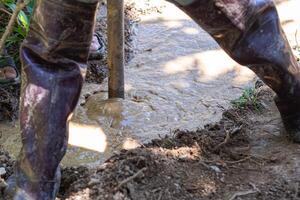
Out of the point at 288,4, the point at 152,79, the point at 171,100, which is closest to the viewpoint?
the point at 171,100

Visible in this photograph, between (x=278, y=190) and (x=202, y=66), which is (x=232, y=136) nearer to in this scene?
(x=278, y=190)

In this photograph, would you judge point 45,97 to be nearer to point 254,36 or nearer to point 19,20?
point 254,36

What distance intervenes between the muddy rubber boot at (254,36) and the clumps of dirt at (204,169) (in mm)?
228

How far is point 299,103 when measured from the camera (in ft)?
6.93

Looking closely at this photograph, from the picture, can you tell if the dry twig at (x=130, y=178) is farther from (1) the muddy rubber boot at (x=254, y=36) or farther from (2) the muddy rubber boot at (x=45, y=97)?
(1) the muddy rubber boot at (x=254, y=36)

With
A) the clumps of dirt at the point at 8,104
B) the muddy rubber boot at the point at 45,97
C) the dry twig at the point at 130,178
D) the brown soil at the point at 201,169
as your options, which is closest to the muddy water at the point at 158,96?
the clumps of dirt at the point at 8,104

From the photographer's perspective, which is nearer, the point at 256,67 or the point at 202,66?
the point at 256,67

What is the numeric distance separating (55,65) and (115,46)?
885 mm

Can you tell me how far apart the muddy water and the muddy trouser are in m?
0.55

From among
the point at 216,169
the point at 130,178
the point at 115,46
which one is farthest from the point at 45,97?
the point at 115,46

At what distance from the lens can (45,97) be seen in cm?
173

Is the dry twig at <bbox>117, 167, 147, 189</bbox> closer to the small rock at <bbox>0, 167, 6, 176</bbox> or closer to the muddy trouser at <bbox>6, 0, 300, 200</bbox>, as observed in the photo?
the muddy trouser at <bbox>6, 0, 300, 200</bbox>

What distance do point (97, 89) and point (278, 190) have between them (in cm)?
127

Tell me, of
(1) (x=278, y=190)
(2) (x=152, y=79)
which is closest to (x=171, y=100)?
(2) (x=152, y=79)
